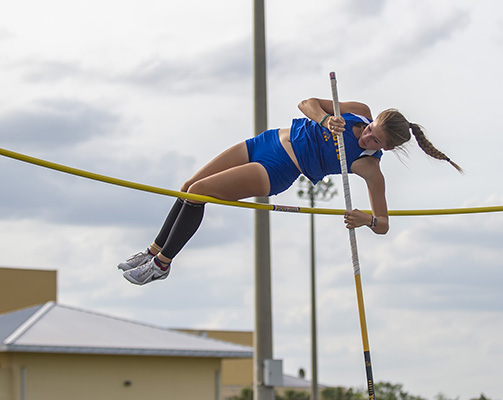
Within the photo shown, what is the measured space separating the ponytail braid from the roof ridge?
470 inches

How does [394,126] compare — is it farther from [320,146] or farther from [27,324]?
[27,324]

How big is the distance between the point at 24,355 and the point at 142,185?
1195 cm

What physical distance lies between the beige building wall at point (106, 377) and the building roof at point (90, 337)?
13.9 inches

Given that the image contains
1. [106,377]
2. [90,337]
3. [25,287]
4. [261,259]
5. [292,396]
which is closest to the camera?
[261,259]

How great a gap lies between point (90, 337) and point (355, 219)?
12.8 meters

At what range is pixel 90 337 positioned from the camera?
17766 mm

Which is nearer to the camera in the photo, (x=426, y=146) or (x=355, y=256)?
(x=426, y=146)

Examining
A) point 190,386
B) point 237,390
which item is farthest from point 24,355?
point 237,390

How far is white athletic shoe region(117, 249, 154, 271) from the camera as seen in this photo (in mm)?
6066

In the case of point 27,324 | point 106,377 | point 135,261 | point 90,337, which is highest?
point 27,324

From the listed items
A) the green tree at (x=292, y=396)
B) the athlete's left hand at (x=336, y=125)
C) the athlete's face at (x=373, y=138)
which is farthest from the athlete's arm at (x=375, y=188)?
the green tree at (x=292, y=396)

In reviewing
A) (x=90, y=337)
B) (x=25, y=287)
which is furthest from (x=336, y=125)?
(x=25, y=287)

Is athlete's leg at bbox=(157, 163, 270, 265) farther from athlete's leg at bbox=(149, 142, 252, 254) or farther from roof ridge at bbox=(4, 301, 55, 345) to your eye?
roof ridge at bbox=(4, 301, 55, 345)

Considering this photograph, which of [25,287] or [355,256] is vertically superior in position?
[25,287]
